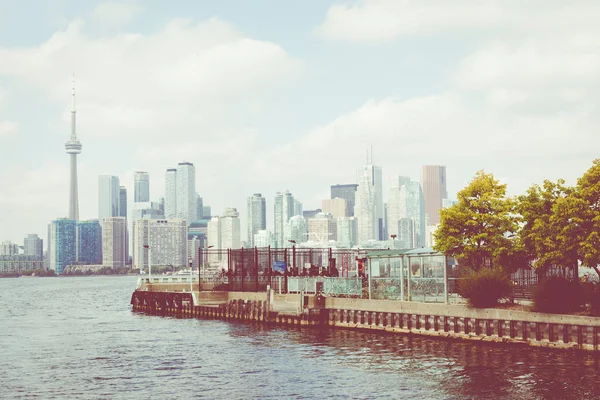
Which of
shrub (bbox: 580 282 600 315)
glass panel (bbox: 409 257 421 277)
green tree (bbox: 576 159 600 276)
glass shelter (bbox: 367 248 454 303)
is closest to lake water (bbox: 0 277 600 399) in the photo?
shrub (bbox: 580 282 600 315)

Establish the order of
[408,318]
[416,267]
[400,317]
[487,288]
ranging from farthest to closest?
1. [416,267]
2. [400,317]
3. [408,318]
4. [487,288]

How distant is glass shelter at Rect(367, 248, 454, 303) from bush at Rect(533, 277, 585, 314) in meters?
8.91

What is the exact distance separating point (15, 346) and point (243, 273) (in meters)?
25.2

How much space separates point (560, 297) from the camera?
157 feet

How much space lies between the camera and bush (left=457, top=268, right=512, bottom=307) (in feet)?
170

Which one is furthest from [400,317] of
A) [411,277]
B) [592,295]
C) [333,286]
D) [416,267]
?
[592,295]

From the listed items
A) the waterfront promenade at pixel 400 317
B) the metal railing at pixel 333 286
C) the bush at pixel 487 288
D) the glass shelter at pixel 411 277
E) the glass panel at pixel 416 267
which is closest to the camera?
the waterfront promenade at pixel 400 317

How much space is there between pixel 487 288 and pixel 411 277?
9.71 meters

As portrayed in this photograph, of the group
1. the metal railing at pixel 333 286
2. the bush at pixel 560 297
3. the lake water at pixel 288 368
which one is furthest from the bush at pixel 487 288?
the metal railing at pixel 333 286

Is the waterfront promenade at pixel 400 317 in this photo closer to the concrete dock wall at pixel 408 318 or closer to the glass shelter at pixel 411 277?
the concrete dock wall at pixel 408 318

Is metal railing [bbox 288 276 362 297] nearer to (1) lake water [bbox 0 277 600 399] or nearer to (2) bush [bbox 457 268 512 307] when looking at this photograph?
(1) lake water [bbox 0 277 600 399]

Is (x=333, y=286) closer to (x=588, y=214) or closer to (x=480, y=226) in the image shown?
(x=480, y=226)

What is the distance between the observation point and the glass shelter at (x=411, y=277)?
57.9 m

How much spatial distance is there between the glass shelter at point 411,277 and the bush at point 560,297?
8905 millimetres
